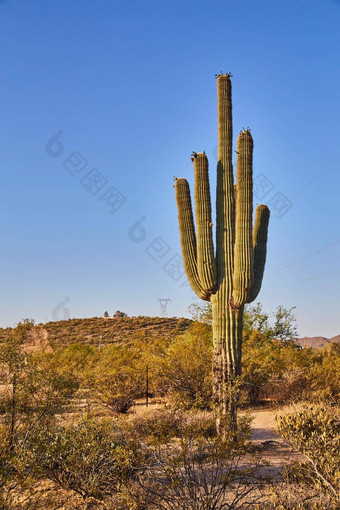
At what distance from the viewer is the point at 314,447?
4398 mm

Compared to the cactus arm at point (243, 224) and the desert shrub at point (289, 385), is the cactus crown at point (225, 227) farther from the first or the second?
the desert shrub at point (289, 385)

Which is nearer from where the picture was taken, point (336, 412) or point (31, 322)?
point (336, 412)

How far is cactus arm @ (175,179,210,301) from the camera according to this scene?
8.85 m

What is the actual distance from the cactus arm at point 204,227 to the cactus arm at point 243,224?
55 centimetres

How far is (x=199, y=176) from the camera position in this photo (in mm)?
9016

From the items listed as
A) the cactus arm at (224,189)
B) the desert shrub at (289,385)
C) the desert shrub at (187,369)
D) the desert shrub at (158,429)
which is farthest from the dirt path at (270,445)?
the cactus arm at (224,189)

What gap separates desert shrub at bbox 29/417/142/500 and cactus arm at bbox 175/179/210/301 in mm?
4089

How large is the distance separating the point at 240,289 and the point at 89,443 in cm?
440

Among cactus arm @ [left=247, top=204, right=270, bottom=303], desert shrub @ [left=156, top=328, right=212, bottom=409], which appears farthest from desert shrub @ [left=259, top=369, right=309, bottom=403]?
cactus arm @ [left=247, top=204, right=270, bottom=303]

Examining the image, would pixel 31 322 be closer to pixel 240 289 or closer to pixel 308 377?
pixel 240 289

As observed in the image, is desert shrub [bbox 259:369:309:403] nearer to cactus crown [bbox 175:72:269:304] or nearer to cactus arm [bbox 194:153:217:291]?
cactus crown [bbox 175:72:269:304]

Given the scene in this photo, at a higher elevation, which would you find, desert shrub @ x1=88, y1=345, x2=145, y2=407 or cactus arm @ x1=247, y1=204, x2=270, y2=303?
cactus arm @ x1=247, y1=204, x2=270, y2=303

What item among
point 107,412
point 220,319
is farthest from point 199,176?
point 107,412

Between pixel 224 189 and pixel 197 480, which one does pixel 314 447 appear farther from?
pixel 224 189
